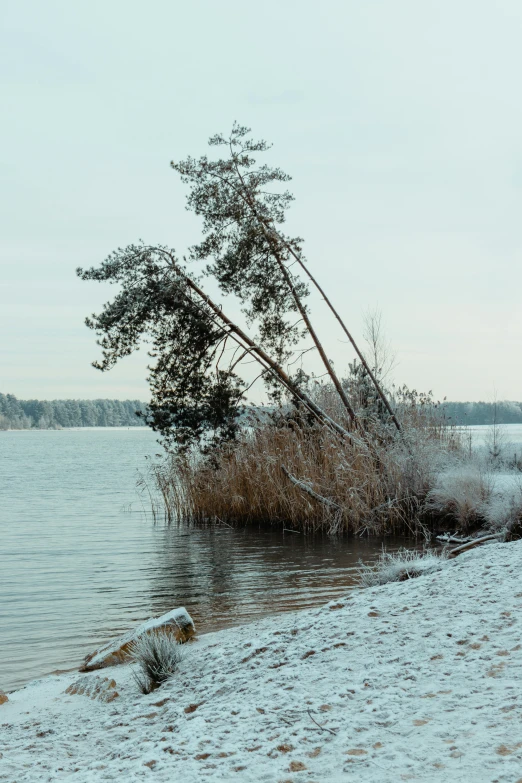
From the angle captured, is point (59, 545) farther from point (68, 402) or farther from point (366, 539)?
point (68, 402)

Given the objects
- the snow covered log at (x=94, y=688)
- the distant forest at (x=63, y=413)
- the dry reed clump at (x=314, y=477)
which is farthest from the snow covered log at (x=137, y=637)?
the distant forest at (x=63, y=413)

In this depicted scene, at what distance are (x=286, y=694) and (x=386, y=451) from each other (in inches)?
439

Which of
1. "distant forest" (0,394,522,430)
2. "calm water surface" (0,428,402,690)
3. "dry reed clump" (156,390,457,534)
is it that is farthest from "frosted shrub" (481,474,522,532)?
"distant forest" (0,394,522,430)

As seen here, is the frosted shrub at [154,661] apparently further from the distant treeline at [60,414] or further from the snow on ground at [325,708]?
the distant treeline at [60,414]

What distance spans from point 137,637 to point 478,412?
18.2 meters

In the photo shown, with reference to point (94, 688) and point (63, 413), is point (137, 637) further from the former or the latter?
point (63, 413)

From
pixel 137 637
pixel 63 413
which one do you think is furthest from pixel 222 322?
pixel 63 413

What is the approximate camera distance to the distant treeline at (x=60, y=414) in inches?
5025

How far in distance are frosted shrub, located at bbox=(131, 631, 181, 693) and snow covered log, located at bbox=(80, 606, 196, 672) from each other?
0.50 meters

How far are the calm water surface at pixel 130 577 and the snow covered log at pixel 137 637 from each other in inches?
29.9

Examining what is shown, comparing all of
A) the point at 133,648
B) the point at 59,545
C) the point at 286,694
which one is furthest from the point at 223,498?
the point at 286,694

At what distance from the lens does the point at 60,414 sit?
13588 cm

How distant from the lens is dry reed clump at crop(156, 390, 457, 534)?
45.3ft

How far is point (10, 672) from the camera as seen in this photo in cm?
657
